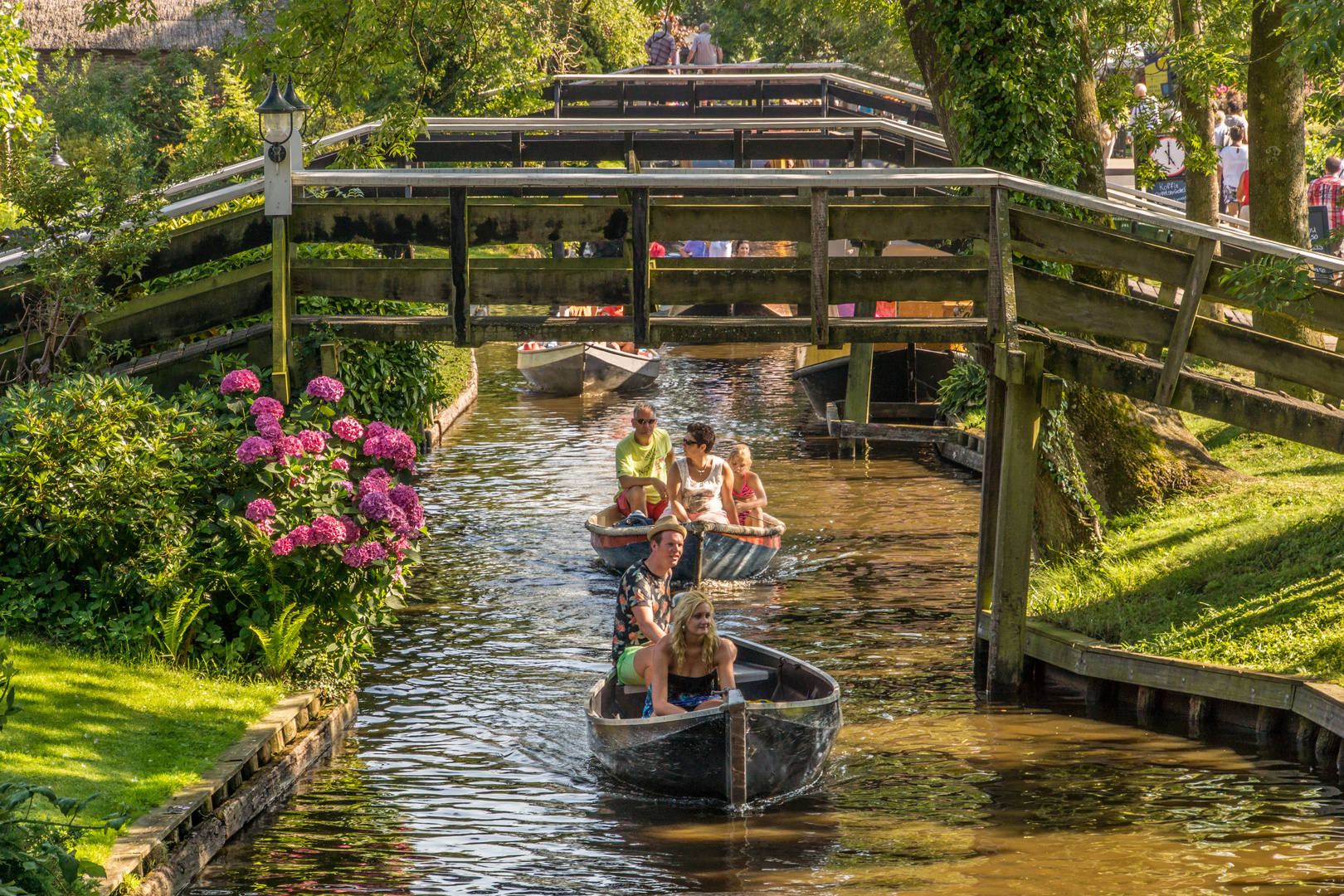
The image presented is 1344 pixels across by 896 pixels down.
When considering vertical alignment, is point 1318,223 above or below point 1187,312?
above

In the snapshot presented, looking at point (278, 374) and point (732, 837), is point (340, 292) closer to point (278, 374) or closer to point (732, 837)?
point (278, 374)

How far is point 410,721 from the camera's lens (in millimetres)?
10328

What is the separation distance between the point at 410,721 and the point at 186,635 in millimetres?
1660

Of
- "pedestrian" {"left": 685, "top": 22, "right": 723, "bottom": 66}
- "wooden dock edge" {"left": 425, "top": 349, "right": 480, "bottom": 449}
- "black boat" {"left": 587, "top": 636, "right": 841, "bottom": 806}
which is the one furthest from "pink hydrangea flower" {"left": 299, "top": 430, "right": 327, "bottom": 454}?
"pedestrian" {"left": 685, "top": 22, "right": 723, "bottom": 66}

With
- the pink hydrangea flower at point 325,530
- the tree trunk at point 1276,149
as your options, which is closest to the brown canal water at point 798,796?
the pink hydrangea flower at point 325,530

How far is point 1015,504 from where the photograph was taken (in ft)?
34.6

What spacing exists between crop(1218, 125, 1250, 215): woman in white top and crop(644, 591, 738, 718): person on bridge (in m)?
17.4

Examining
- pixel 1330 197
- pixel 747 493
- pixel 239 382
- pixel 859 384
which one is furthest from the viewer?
pixel 859 384

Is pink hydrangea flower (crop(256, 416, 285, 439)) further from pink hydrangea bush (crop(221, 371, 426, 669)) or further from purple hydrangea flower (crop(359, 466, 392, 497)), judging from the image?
purple hydrangea flower (crop(359, 466, 392, 497))

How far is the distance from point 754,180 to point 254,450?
13.3ft

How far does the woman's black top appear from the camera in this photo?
9172mm

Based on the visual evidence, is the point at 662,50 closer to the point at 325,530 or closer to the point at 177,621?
the point at 325,530

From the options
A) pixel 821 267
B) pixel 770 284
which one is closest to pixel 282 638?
pixel 770 284

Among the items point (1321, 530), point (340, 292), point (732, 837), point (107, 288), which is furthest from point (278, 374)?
point (1321, 530)
